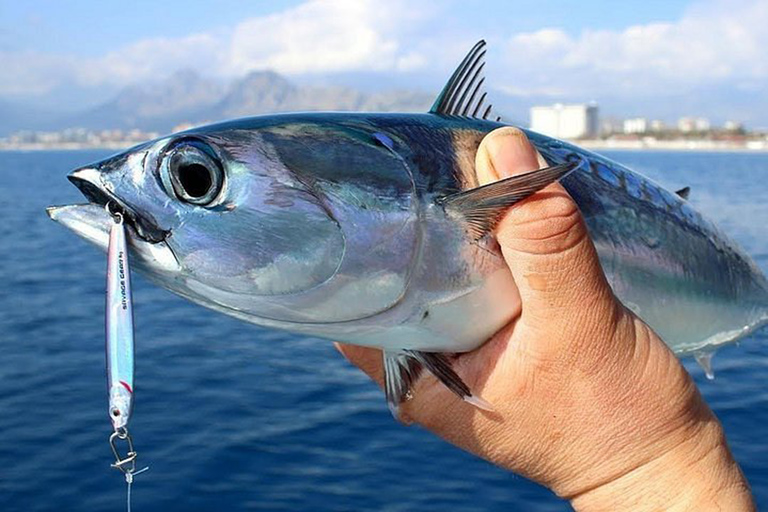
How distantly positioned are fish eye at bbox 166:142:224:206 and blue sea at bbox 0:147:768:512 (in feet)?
28.4

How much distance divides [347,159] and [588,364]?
110 cm

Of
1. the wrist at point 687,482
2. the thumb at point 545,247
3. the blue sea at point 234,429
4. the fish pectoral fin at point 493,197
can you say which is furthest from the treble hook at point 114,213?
the blue sea at point 234,429

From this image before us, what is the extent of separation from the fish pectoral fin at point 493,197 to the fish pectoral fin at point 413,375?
20.3 inches

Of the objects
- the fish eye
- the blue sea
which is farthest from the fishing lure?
the blue sea

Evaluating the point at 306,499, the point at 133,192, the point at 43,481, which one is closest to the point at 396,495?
the point at 306,499

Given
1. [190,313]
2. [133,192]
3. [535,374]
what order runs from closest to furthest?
[133,192], [535,374], [190,313]

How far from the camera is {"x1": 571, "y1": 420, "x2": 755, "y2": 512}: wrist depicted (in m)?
2.94

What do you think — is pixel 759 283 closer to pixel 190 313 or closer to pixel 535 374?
pixel 535 374

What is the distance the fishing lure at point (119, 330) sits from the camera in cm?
250

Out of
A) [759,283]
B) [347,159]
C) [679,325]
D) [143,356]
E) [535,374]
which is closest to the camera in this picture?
[347,159]

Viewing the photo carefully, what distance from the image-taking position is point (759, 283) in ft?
14.4

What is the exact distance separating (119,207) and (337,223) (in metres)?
0.68

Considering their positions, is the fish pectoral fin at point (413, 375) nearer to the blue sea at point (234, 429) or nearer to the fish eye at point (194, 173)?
the fish eye at point (194, 173)

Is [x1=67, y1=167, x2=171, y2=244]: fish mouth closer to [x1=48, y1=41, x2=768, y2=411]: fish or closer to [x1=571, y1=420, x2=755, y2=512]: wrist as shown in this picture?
[x1=48, y1=41, x2=768, y2=411]: fish
